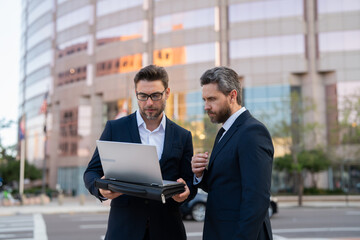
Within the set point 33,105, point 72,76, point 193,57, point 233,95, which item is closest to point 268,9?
point 193,57

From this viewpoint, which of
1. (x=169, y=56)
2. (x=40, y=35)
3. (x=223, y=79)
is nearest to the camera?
(x=223, y=79)

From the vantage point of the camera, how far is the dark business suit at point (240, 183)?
2.81 m

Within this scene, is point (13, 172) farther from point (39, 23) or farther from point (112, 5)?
point (39, 23)

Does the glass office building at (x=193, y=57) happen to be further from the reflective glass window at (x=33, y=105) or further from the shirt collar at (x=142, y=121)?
the shirt collar at (x=142, y=121)

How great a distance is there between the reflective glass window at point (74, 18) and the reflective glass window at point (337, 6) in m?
27.9

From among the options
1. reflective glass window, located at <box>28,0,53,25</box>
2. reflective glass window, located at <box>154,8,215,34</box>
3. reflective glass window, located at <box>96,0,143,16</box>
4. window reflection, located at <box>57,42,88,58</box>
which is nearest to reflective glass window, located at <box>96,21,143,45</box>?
reflective glass window, located at <box>154,8,215,34</box>

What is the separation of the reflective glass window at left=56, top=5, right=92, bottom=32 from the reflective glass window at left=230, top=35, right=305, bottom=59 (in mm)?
20897

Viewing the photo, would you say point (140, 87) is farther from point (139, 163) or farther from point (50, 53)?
point (50, 53)

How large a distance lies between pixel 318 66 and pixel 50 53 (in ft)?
119

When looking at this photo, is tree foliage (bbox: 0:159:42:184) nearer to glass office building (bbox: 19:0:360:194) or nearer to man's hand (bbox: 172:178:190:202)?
glass office building (bbox: 19:0:360:194)

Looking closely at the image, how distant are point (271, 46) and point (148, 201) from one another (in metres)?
39.6

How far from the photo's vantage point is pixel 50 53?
55.5 meters

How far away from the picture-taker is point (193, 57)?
140 feet

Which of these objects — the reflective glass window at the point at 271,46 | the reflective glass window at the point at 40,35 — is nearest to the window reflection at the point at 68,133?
the reflective glass window at the point at 40,35
